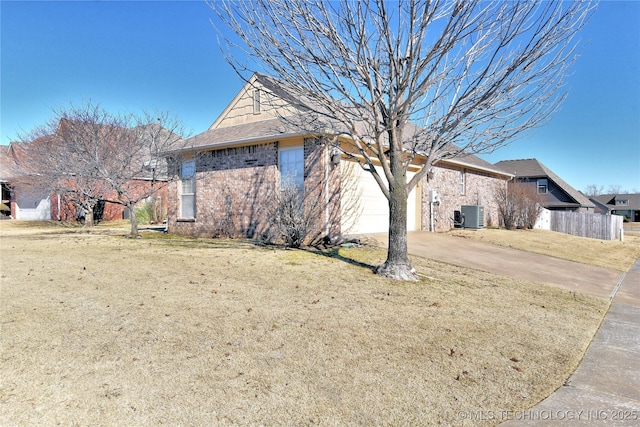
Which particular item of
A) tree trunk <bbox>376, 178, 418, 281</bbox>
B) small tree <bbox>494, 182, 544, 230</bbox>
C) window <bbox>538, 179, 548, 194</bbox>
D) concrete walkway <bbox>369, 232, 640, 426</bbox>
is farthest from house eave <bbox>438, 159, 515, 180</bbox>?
window <bbox>538, 179, 548, 194</bbox>

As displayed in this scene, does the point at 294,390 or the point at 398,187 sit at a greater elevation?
the point at 398,187

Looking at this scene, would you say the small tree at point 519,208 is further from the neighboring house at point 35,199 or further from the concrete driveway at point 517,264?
the neighboring house at point 35,199

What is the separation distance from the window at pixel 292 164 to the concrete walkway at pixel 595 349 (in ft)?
13.6

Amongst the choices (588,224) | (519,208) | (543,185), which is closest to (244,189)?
(519,208)

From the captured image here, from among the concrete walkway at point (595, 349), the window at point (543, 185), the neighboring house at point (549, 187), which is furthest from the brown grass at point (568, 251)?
the window at point (543, 185)

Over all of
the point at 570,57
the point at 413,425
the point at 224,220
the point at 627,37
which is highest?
the point at 627,37

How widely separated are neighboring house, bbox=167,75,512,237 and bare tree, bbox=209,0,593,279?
2387 millimetres

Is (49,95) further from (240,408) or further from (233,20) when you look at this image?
(240,408)

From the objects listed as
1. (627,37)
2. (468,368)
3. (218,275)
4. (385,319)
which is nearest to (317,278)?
(218,275)

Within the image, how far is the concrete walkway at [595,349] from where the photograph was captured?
105 inches

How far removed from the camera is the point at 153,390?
276cm

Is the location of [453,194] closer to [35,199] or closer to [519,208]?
[519,208]

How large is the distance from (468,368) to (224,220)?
439 inches

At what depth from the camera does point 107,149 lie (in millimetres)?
13852
